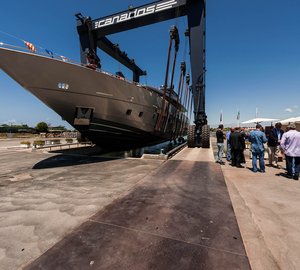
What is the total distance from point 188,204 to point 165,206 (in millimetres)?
490

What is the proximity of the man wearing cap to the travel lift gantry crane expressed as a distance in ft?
25.5

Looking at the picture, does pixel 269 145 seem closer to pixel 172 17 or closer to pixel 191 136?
pixel 191 136

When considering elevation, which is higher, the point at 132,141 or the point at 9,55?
the point at 9,55

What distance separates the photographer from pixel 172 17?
11336mm

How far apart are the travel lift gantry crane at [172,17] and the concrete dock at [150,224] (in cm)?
817

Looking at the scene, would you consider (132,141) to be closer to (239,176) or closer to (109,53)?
(239,176)

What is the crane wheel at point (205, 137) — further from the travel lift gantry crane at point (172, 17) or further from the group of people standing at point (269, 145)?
the group of people standing at point (269, 145)

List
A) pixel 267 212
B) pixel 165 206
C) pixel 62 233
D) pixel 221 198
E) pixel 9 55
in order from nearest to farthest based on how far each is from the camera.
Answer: pixel 62 233 < pixel 267 212 < pixel 165 206 < pixel 221 198 < pixel 9 55

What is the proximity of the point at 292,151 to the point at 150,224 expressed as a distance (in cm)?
509

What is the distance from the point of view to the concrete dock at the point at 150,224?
76.7 inches

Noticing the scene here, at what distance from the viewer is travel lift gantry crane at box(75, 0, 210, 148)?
10852 millimetres

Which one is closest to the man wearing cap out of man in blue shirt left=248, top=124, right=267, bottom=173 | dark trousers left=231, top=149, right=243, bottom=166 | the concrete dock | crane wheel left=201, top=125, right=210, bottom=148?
the concrete dock

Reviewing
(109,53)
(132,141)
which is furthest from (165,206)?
(109,53)

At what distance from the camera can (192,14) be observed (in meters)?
10.9
